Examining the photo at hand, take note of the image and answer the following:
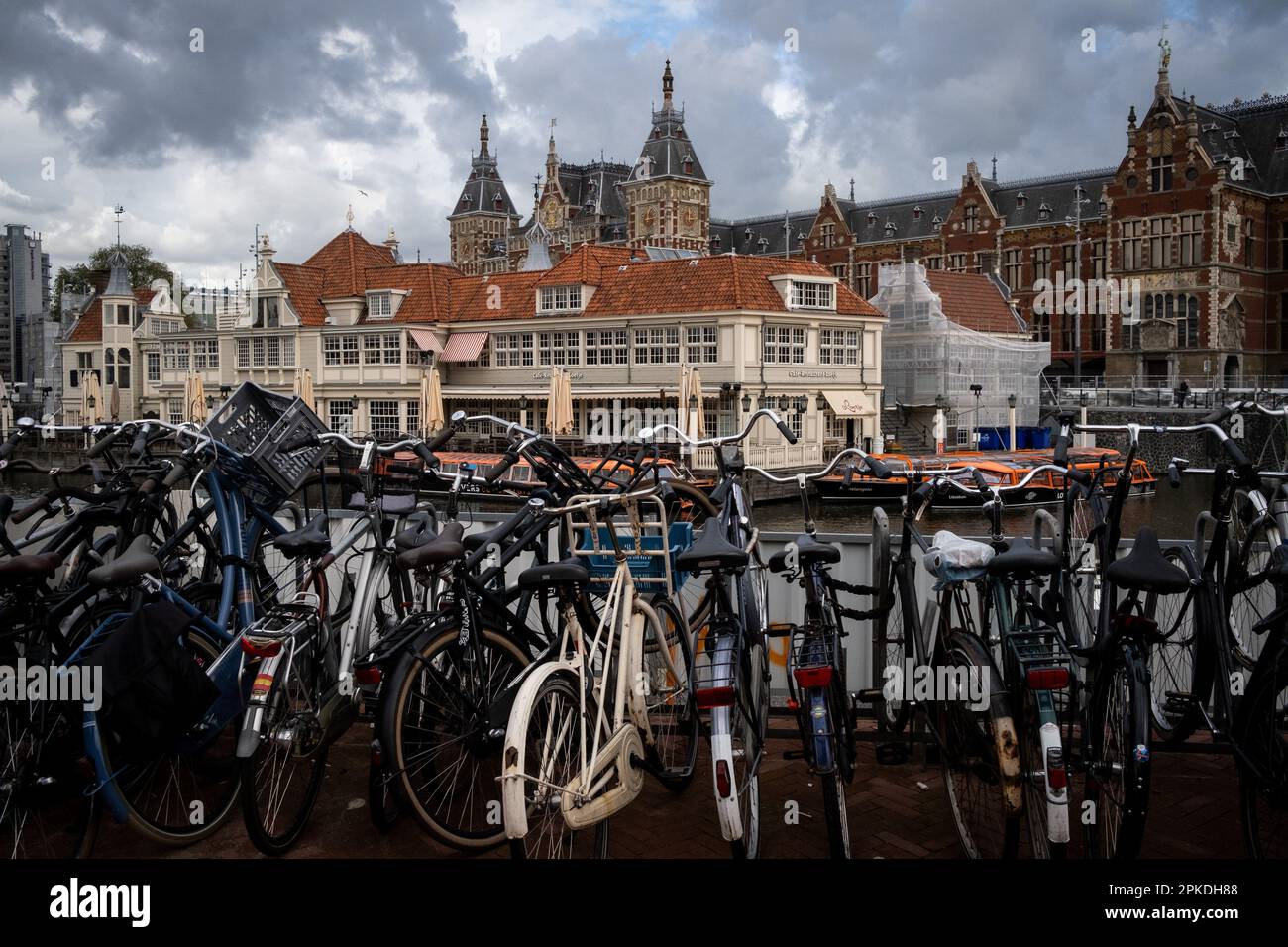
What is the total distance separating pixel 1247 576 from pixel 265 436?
399 cm

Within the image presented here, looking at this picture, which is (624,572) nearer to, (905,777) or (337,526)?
(905,777)

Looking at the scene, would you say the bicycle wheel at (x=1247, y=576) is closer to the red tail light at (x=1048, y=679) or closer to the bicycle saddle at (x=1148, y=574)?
the bicycle saddle at (x=1148, y=574)

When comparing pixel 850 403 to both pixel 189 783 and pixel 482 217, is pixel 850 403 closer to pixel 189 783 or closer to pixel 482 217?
pixel 189 783

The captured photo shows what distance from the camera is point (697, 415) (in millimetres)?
31391

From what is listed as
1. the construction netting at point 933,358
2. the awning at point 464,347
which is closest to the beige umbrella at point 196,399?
the awning at point 464,347

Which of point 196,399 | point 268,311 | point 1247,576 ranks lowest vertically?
point 1247,576

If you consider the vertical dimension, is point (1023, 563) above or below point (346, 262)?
below

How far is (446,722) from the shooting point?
3.89 meters

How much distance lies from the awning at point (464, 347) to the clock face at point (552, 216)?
4499 cm

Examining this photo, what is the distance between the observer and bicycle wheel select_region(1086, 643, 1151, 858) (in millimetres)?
3195

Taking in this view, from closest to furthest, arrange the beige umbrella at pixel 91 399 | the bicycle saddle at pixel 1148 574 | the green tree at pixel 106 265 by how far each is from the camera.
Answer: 1. the bicycle saddle at pixel 1148 574
2. the beige umbrella at pixel 91 399
3. the green tree at pixel 106 265

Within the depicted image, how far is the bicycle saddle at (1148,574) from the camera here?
331 centimetres

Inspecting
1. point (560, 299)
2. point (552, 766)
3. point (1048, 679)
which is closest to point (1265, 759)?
point (1048, 679)
